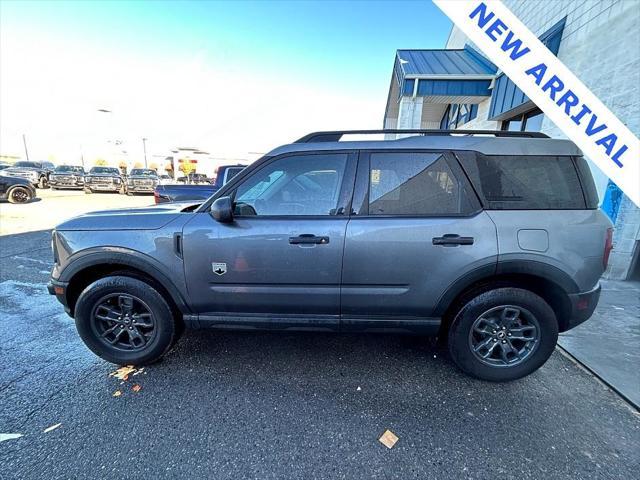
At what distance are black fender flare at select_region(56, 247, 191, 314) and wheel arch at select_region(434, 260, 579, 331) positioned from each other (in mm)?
2211

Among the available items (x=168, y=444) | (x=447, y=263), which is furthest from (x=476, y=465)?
(x=168, y=444)

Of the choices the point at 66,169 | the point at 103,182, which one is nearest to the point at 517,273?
the point at 103,182

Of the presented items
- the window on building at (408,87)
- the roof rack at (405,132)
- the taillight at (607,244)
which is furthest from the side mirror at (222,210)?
the window on building at (408,87)

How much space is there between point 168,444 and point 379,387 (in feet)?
5.18

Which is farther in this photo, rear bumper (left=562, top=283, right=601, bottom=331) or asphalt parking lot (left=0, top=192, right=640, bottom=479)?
rear bumper (left=562, top=283, right=601, bottom=331)

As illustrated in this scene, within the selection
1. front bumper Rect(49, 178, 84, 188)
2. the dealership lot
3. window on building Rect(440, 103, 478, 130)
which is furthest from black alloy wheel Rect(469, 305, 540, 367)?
front bumper Rect(49, 178, 84, 188)

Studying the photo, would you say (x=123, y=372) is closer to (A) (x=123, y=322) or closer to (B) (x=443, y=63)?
(A) (x=123, y=322)

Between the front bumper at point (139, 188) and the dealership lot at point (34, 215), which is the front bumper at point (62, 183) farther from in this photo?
the dealership lot at point (34, 215)

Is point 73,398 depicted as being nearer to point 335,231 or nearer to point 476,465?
point 335,231

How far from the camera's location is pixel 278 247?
2.36 m

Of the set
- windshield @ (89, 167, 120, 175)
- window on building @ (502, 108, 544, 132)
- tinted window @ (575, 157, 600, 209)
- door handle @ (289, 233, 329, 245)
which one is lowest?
door handle @ (289, 233, 329, 245)

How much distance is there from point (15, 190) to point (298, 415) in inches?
650

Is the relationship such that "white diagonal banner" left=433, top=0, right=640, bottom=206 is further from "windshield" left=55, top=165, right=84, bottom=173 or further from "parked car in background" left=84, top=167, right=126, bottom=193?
"windshield" left=55, top=165, right=84, bottom=173

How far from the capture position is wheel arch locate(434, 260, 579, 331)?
232 cm
